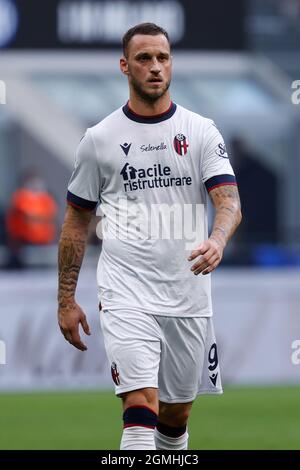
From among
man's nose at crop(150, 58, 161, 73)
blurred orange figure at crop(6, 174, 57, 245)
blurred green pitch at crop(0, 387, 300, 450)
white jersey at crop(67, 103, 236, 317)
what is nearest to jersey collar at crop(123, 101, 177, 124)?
white jersey at crop(67, 103, 236, 317)

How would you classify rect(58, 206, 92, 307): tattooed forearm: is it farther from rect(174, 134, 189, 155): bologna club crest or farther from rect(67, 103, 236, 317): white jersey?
rect(174, 134, 189, 155): bologna club crest

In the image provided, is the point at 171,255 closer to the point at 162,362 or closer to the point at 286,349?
the point at 162,362

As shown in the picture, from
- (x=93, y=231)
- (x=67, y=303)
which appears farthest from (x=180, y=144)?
(x=93, y=231)

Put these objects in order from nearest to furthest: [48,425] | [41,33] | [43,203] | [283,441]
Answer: [283,441]
[48,425]
[43,203]
[41,33]

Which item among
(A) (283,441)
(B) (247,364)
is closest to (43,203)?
(B) (247,364)

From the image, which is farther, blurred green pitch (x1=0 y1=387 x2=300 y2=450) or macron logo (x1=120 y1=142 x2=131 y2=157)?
blurred green pitch (x1=0 y1=387 x2=300 y2=450)

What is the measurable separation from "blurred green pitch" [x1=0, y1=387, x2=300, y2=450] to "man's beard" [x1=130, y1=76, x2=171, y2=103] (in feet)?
10.7

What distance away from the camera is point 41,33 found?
75.2 ft

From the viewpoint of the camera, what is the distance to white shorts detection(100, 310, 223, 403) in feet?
25.1

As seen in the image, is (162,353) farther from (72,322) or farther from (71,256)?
(71,256)

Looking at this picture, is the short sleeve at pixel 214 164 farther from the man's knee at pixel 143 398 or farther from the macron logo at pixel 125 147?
the man's knee at pixel 143 398
